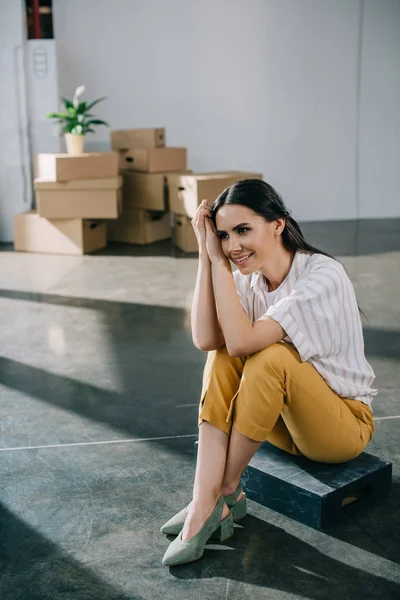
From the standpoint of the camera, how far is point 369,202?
745cm

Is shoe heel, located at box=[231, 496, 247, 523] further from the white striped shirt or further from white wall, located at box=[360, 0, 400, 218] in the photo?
white wall, located at box=[360, 0, 400, 218]

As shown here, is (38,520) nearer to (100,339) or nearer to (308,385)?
(308,385)

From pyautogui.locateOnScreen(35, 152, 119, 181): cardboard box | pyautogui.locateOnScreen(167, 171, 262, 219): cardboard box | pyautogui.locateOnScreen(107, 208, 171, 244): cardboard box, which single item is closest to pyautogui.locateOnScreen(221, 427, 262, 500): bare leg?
pyautogui.locateOnScreen(167, 171, 262, 219): cardboard box

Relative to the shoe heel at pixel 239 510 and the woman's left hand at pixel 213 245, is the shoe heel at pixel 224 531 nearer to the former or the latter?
the shoe heel at pixel 239 510

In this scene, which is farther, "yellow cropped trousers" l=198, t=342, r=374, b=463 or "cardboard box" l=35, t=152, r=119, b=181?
"cardboard box" l=35, t=152, r=119, b=181

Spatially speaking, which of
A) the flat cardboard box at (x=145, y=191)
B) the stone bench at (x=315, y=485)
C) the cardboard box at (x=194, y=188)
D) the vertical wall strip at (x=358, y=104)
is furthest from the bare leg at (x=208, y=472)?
the vertical wall strip at (x=358, y=104)

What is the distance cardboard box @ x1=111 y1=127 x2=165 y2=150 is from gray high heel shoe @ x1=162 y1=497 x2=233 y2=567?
4559 millimetres

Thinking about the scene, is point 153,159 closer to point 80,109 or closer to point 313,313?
point 80,109

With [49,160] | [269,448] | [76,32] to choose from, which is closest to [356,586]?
[269,448]

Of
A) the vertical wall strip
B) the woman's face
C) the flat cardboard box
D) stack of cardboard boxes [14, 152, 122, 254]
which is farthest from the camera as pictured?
the vertical wall strip

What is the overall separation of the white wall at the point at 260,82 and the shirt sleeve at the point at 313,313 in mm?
5227

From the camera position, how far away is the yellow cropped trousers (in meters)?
1.69

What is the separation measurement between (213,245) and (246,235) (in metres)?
0.09

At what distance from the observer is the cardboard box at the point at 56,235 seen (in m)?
5.72
